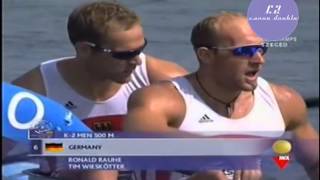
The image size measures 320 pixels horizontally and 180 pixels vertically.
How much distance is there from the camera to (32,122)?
432cm

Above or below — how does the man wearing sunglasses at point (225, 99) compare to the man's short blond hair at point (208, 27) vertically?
below

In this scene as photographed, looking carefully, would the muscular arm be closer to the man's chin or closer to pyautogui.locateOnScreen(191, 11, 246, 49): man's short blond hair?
the man's chin

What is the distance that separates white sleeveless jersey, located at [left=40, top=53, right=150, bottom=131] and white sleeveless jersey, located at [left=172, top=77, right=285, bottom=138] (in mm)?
125

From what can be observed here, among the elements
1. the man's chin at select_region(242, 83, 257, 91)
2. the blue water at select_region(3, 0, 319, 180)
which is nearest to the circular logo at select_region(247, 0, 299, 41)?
the blue water at select_region(3, 0, 319, 180)

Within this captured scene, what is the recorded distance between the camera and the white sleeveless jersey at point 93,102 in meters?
4.33

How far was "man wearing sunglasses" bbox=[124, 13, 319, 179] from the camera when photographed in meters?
4.29

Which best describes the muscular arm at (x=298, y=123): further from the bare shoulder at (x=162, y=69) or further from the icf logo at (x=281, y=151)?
Answer: the bare shoulder at (x=162, y=69)

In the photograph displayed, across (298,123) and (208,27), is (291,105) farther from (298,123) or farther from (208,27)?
(208,27)

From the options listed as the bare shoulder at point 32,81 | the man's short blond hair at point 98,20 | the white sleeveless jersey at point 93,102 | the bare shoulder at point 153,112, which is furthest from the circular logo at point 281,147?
the bare shoulder at point 32,81

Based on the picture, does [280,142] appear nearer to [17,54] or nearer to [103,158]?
[103,158]

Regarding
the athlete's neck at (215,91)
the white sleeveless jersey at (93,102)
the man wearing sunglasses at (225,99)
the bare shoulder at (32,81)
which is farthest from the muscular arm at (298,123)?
the bare shoulder at (32,81)

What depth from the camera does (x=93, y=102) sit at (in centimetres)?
438

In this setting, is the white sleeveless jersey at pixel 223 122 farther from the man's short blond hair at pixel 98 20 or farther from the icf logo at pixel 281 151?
the man's short blond hair at pixel 98 20

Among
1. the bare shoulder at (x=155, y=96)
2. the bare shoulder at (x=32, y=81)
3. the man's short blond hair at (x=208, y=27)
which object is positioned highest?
the man's short blond hair at (x=208, y=27)
